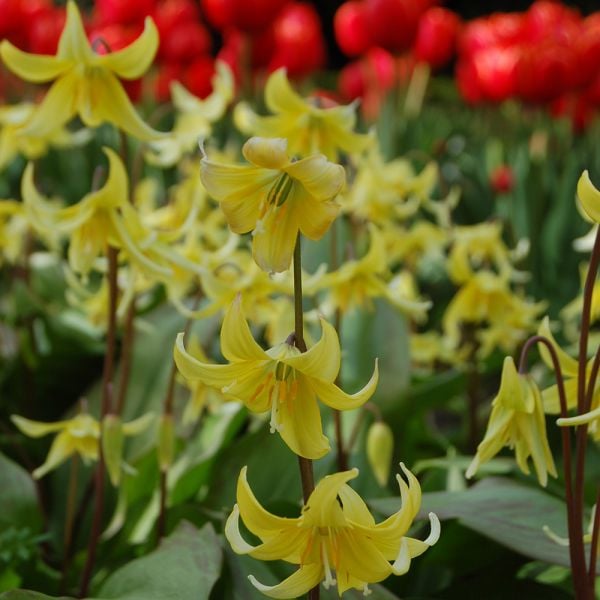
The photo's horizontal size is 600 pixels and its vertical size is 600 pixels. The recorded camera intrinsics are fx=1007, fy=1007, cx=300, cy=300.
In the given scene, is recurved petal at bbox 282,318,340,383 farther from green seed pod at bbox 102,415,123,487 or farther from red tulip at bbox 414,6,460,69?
red tulip at bbox 414,6,460,69

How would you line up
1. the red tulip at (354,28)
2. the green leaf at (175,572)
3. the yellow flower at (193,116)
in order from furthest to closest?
the red tulip at (354,28) < the yellow flower at (193,116) < the green leaf at (175,572)

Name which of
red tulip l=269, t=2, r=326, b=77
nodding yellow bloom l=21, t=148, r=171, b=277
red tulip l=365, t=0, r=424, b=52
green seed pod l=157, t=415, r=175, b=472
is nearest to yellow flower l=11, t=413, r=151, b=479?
green seed pod l=157, t=415, r=175, b=472

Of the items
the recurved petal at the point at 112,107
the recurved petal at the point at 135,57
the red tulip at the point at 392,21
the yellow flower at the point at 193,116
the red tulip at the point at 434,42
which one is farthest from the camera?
the red tulip at the point at 434,42

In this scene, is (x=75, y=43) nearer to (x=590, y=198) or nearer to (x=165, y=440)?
(x=165, y=440)

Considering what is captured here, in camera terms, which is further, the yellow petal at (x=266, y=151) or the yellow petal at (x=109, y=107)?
the yellow petal at (x=109, y=107)

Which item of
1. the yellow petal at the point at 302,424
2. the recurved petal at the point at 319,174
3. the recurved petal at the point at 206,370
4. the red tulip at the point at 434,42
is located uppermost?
the recurved petal at the point at 319,174

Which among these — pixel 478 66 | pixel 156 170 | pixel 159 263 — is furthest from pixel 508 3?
pixel 159 263

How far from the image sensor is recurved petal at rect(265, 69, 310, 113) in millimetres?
1333

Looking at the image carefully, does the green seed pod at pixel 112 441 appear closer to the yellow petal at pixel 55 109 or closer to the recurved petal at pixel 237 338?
the yellow petal at pixel 55 109

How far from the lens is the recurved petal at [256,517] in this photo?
2.53ft

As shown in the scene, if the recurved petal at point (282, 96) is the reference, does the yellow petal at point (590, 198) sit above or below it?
above

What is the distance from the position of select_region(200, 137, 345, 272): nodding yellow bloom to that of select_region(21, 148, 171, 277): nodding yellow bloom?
1.37 ft

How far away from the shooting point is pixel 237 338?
791mm

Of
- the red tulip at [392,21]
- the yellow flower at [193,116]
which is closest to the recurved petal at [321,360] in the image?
the yellow flower at [193,116]
